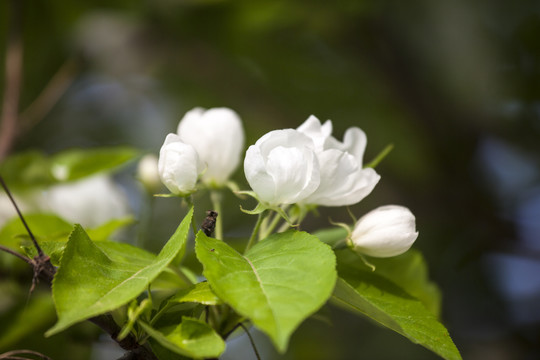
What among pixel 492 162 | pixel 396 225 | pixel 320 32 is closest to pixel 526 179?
pixel 492 162

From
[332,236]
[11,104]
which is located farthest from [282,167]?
[11,104]

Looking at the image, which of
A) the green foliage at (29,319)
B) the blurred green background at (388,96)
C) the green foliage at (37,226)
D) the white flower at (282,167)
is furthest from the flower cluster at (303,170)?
the blurred green background at (388,96)

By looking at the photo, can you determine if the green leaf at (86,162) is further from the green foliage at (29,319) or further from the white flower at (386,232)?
the white flower at (386,232)

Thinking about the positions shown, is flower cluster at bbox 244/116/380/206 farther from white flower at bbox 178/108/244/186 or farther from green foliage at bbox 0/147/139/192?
green foliage at bbox 0/147/139/192

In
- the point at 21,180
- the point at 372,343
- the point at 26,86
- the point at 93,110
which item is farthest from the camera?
the point at 93,110

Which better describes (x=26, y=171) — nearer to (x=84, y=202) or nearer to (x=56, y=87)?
(x=84, y=202)

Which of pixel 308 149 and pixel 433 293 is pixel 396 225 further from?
pixel 433 293
